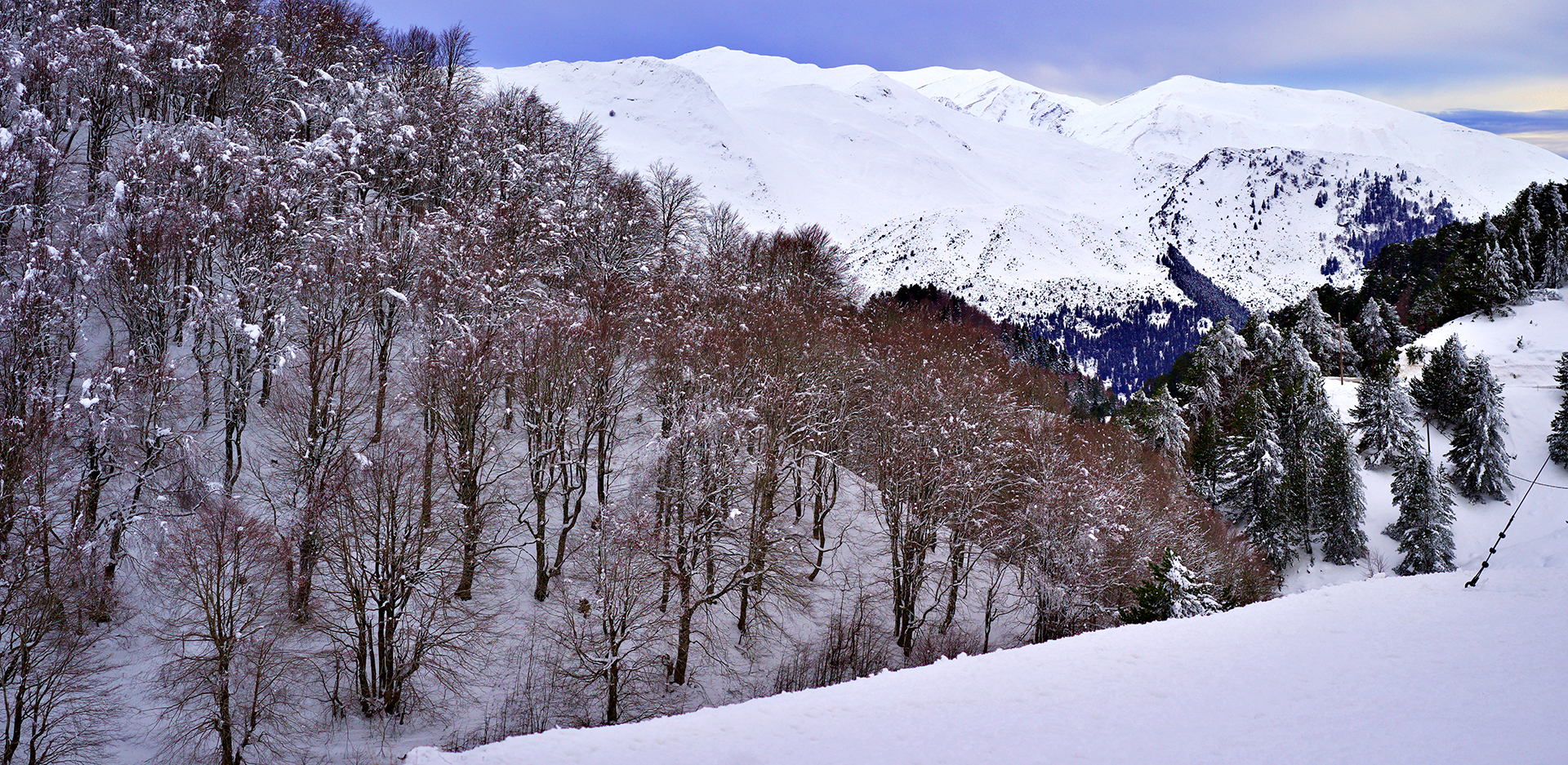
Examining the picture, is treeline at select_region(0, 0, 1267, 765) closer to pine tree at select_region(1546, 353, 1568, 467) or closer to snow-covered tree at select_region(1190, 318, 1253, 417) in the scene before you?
snow-covered tree at select_region(1190, 318, 1253, 417)

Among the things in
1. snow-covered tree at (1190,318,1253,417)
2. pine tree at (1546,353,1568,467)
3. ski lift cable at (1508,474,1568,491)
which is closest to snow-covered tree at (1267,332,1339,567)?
snow-covered tree at (1190,318,1253,417)

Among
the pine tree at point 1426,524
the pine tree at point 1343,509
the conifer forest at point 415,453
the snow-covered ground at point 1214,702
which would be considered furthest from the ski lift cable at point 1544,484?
the snow-covered ground at point 1214,702

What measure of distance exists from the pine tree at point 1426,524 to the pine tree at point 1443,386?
47.2 feet

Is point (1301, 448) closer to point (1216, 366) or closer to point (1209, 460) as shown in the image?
point (1209, 460)

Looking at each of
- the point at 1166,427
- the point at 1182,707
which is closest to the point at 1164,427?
the point at 1166,427

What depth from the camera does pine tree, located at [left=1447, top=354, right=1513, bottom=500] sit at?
179 ft

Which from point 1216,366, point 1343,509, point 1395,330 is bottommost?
point 1343,509

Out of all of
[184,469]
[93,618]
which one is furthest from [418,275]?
[93,618]

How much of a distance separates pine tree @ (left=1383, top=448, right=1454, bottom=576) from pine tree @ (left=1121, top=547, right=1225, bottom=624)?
106 feet

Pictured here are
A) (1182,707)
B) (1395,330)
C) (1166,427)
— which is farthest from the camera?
(1395,330)

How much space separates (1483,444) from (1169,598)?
153 ft

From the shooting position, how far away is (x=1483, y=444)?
179ft

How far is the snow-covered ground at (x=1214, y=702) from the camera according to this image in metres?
11.4

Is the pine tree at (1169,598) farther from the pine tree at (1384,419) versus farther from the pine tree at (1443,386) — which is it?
the pine tree at (1443,386)
